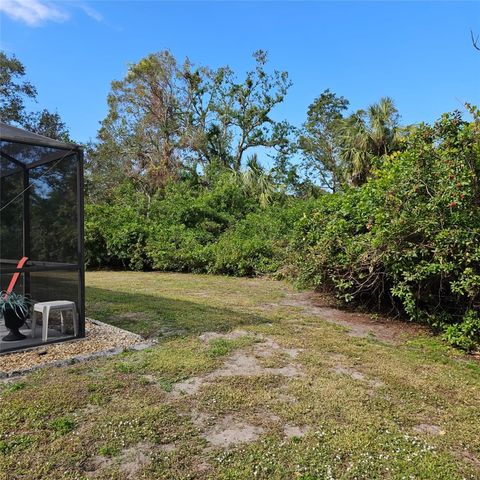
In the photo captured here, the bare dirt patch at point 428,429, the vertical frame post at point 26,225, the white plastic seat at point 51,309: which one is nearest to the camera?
the bare dirt patch at point 428,429

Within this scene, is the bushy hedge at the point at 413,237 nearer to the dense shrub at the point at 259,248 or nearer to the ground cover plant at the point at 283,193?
the ground cover plant at the point at 283,193

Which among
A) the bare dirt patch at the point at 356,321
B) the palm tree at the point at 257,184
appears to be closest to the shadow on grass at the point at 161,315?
the bare dirt patch at the point at 356,321

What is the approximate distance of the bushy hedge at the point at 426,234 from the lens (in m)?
4.59

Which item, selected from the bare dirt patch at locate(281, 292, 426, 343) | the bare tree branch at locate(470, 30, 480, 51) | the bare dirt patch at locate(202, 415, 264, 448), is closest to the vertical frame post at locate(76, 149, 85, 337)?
the bare dirt patch at locate(202, 415, 264, 448)

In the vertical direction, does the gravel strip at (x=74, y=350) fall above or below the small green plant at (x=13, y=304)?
below

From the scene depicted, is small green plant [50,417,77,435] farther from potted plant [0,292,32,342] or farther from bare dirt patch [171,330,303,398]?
potted plant [0,292,32,342]

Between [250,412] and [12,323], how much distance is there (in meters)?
2.93

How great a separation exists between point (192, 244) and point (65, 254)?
8.33 meters

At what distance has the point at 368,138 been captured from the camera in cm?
1683

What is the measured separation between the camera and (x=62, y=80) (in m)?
15.5

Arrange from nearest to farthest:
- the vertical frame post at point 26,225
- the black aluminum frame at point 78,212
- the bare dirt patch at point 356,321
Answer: the black aluminum frame at point 78,212 → the vertical frame post at point 26,225 → the bare dirt patch at point 356,321

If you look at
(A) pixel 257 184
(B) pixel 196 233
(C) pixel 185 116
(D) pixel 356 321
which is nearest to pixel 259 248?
(B) pixel 196 233

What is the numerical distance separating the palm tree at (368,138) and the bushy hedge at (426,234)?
11.0 metres

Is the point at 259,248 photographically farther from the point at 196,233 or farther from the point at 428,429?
the point at 428,429
